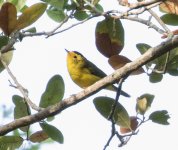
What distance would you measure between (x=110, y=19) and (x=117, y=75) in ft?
1.56

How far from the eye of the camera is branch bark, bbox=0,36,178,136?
1.93m

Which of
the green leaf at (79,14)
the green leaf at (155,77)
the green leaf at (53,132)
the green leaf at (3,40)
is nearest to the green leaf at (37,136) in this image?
the green leaf at (53,132)

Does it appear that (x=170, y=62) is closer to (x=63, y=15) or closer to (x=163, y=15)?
(x=163, y=15)

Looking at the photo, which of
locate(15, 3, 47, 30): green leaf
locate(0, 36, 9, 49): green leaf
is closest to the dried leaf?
locate(15, 3, 47, 30): green leaf

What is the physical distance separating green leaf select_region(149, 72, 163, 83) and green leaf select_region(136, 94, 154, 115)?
3.1 inches

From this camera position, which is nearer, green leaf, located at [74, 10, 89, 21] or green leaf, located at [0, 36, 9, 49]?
green leaf, located at [0, 36, 9, 49]

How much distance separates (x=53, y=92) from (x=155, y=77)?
1.72 feet

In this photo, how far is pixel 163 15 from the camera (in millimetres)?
2373

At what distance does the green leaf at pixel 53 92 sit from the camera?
2.32 metres

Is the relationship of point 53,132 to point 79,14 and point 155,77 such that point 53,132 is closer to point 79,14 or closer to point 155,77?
point 155,77

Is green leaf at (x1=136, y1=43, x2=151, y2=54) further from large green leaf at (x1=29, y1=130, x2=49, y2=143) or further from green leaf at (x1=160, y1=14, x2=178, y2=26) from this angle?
large green leaf at (x1=29, y1=130, x2=49, y2=143)

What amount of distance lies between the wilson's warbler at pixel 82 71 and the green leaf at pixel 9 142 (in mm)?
1779

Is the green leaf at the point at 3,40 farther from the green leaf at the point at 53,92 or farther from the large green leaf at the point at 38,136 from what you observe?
the large green leaf at the point at 38,136

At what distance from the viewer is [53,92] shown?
2.35m
